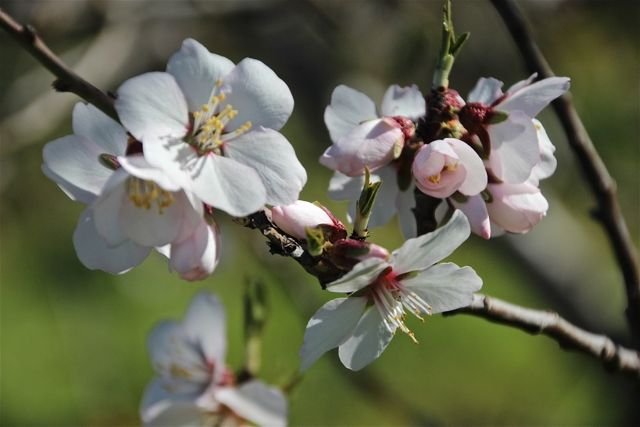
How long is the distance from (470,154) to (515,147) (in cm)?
6

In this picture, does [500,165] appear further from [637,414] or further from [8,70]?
[8,70]

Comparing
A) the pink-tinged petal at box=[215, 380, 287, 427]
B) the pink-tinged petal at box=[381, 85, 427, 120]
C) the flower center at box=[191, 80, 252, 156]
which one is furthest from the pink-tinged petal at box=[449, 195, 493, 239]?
the pink-tinged petal at box=[215, 380, 287, 427]

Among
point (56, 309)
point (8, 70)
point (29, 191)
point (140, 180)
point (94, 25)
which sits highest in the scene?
point (140, 180)

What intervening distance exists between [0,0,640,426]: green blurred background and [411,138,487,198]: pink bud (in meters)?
0.47

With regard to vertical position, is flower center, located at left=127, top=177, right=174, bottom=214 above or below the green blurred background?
above

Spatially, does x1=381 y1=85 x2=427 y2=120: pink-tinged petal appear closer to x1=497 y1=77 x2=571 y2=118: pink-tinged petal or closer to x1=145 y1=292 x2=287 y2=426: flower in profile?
x1=497 y1=77 x2=571 y2=118: pink-tinged petal

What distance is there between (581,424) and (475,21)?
4.84ft

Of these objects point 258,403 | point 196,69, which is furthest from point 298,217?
point 258,403

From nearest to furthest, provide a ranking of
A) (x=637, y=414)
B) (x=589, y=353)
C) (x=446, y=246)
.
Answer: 1. (x=446, y=246)
2. (x=589, y=353)
3. (x=637, y=414)

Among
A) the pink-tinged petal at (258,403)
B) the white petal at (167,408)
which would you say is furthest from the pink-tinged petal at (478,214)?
the white petal at (167,408)

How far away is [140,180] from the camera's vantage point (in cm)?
74

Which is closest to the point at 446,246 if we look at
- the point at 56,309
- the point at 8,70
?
the point at 8,70

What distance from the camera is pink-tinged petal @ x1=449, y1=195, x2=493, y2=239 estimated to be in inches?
32.3

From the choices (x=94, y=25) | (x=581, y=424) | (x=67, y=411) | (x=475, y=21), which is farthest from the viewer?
(x=67, y=411)
